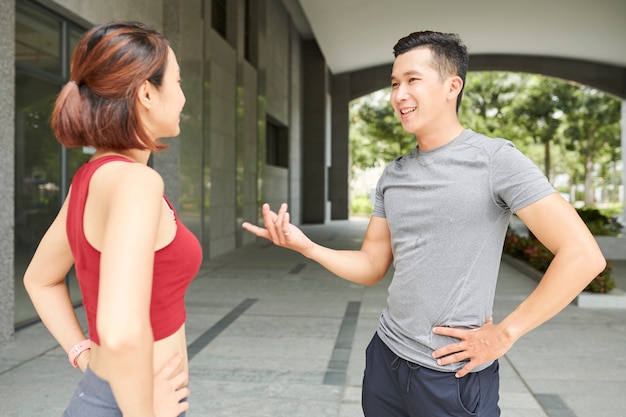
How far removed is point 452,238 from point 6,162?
193 inches

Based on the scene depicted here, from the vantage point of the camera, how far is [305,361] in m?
5.30

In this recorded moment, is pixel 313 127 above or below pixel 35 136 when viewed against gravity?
above

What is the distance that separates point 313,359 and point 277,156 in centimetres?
1737

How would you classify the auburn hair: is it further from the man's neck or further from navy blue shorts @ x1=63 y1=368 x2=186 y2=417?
the man's neck

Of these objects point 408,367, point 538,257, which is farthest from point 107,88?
point 538,257

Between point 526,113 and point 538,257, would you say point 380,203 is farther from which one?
point 526,113

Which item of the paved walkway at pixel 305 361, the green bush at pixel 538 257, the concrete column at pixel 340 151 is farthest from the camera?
the concrete column at pixel 340 151

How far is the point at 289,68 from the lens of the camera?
22.6m

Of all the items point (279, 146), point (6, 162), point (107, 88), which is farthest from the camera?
point (279, 146)

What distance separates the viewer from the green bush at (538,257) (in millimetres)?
7957

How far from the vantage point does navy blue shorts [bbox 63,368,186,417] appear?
1390 mm

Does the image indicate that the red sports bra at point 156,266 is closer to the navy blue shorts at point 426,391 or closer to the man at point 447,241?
the man at point 447,241

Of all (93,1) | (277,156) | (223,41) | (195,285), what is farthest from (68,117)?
(277,156)

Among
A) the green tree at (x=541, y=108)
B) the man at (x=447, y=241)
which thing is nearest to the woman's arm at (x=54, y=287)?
the man at (x=447, y=241)
